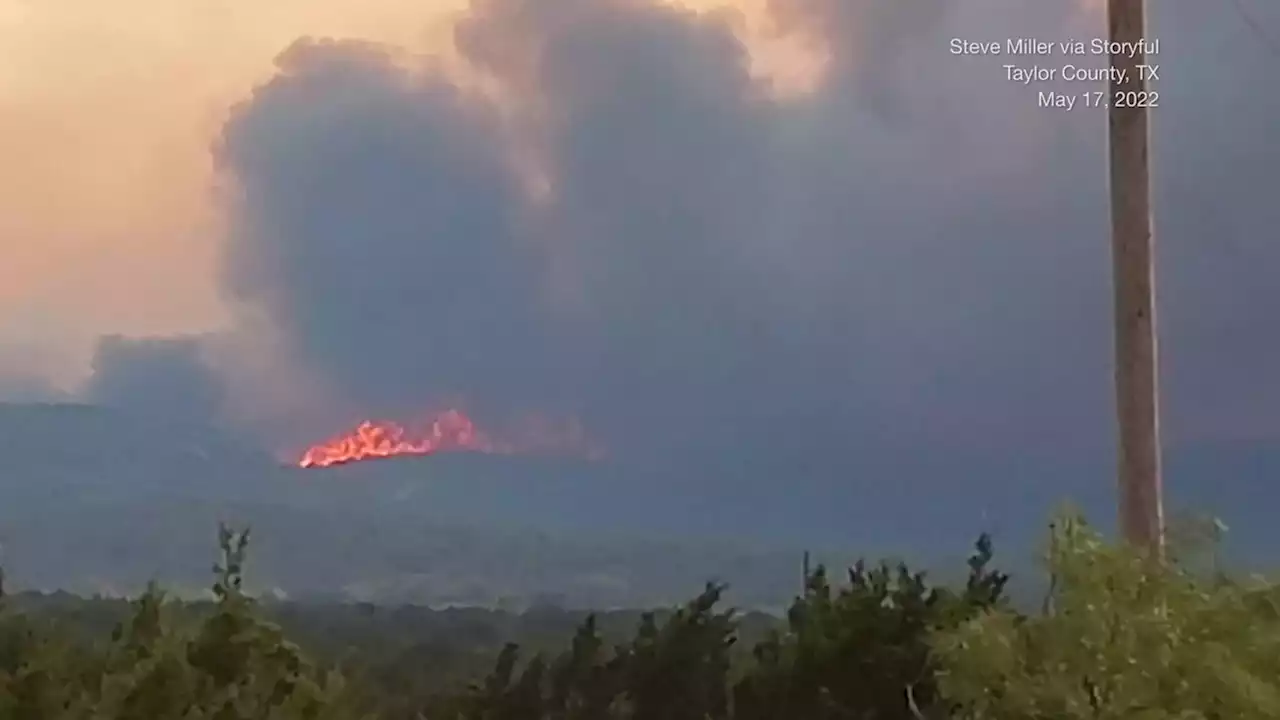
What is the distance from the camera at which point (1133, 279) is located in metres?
9.02

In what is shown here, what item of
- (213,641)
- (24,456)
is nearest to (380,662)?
(213,641)

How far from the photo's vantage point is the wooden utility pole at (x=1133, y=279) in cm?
889

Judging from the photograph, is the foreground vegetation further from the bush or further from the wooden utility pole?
the wooden utility pole

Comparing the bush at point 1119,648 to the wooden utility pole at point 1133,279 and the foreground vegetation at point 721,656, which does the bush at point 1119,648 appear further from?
the wooden utility pole at point 1133,279

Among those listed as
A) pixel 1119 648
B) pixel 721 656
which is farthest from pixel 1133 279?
pixel 721 656

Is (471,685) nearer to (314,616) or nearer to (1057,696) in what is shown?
(314,616)

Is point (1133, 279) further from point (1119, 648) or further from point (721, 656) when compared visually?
point (721, 656)

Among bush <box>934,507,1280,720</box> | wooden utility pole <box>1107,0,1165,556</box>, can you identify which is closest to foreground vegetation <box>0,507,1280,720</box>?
bush <box>934,507,1280,720</box>

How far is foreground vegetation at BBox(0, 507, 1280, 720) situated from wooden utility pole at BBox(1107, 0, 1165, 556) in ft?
2.64

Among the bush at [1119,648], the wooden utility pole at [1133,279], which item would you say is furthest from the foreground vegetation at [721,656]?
the wooden utility pole at [1133,279]

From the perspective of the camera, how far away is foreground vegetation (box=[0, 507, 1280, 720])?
7445 millimetres

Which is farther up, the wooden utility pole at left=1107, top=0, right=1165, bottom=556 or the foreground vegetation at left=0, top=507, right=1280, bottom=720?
the wooden utility pole at left=1107, top=0, right=1165, bottom=556

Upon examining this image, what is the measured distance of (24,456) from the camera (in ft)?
42.4

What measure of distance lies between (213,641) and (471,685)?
2.00m
